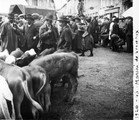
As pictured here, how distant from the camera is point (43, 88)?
8.56 ft

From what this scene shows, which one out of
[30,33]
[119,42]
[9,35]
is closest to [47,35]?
[30,33]

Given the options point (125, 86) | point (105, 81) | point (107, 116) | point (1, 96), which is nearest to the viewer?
point (1, 96)

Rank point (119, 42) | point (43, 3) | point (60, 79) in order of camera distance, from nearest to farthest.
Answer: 1. point (60, 79)
2. point (119, 42)
3. point (43, 3)

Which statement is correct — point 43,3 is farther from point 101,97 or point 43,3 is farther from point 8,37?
point 101,97

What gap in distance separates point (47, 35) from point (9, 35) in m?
0.76

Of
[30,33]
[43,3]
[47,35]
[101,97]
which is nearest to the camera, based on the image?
[101,97]

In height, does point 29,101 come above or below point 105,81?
above

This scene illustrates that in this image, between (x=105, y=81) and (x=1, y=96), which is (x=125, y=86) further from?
(x=1, y=96)

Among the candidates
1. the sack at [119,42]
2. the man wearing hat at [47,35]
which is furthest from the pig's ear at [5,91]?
the sack at [119,42]

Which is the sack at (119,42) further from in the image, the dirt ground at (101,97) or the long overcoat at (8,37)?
the long overcoat at (8,37)

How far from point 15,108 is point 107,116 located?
121cm

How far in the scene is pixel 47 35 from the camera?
14.6ft

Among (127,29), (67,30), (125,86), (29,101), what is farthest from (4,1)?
(29,101)

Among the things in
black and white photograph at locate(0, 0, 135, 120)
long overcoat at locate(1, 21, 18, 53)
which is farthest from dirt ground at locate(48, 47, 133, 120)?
long overcoat at locate(1, 21, 18, 53)
